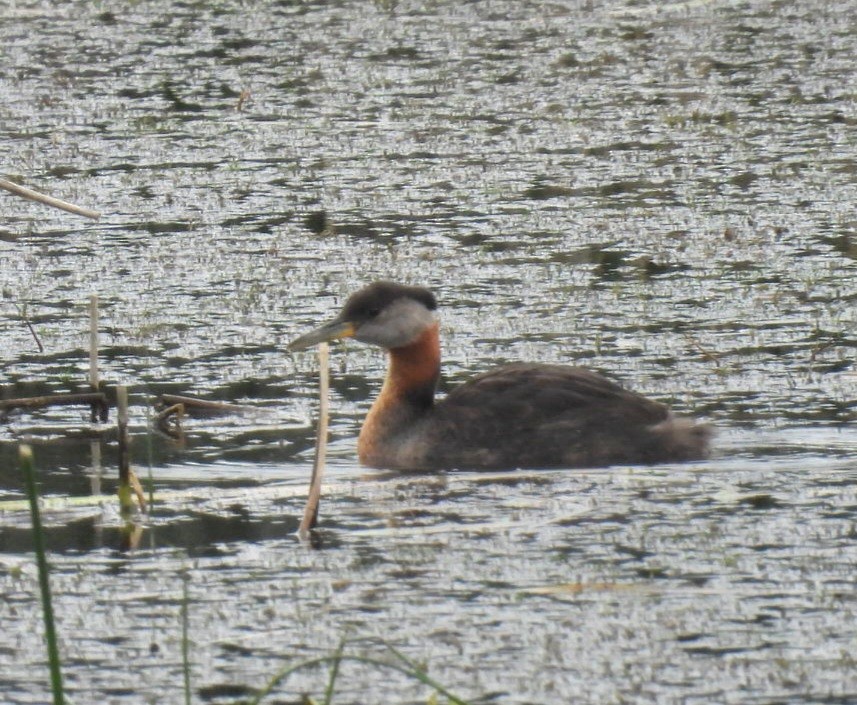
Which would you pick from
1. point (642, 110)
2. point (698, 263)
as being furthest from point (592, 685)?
point (642, 110)

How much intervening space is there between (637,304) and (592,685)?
5488 mm

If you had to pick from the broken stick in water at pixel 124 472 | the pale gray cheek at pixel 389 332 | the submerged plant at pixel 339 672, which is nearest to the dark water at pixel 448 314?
the submerged plant at pixel 339 672

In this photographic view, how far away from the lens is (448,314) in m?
10.9

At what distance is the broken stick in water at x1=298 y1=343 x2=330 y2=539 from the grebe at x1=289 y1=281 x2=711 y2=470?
60.5 inches

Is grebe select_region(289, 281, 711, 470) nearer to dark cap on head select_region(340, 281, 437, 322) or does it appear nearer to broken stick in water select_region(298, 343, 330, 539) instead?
dark cap on head select_region(340, 281, 437, 322)

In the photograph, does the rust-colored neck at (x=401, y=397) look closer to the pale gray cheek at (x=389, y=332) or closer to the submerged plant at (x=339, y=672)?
the pale gray cheek at (x=389, y=332)

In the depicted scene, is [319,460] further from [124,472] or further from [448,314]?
[448,314]

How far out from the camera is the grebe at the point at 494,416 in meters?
8.52

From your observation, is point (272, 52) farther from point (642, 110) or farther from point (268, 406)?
point (268, 406)

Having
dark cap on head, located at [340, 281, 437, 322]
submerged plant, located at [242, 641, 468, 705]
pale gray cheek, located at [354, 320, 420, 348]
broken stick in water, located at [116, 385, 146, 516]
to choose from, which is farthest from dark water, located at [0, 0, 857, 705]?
dark cap on head, located at [340, 281, 437, 322]

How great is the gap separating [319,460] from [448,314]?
4.02 m

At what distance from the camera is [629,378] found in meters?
9.62

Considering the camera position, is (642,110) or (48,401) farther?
(642,110)

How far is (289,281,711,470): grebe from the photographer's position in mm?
8516
